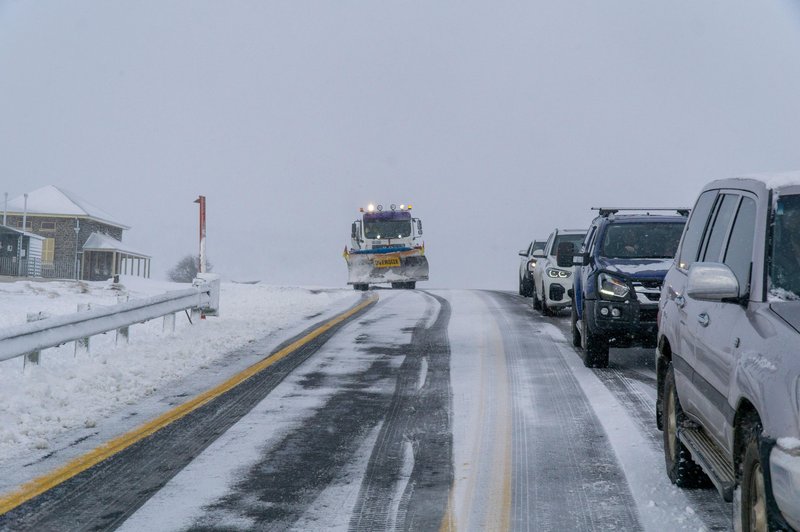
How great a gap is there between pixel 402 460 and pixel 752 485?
112 inches

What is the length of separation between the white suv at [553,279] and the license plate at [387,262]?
44.4 feet

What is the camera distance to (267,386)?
9.01 m

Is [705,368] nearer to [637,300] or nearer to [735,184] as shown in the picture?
[735,184]

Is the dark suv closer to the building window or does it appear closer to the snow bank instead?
the snow bank

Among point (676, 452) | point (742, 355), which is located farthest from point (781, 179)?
point (676, 452)

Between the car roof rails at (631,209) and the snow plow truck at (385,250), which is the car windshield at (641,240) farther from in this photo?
the snow plow truck at (385,250)

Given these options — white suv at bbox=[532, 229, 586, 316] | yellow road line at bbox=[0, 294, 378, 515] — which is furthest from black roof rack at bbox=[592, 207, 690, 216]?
white suv at bbox=[532, 229, 586, 316]

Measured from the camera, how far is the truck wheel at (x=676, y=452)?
206 inches

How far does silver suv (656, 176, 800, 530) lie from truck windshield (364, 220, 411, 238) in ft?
88.8

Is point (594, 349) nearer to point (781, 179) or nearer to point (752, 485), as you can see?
point (781, 179)

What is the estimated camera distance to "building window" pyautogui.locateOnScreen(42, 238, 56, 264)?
59.7m

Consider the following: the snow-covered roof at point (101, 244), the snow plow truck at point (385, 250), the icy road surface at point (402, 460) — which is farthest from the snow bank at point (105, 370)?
the snow-covered roof at point (101, 244)

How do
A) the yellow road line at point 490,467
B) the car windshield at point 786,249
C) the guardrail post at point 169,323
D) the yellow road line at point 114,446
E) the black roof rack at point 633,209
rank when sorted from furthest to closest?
the guardrail post at point 169,323, the black roof rack at point 633,209, the yellow road line at point 114,446, the yellow road line at point 490,467, the car windshield at point 786,249

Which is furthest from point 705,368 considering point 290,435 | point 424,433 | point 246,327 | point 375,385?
point 246,327
